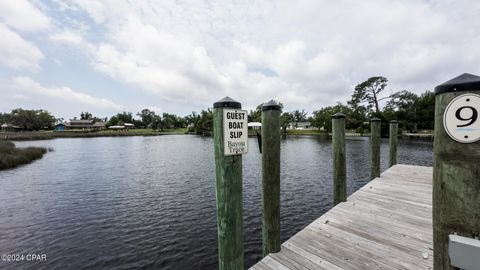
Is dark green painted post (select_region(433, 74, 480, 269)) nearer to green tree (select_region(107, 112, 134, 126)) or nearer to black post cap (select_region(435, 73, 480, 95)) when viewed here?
black post cap (select_region(435, 73, 480, 95))

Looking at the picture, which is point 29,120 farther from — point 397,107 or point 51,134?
point 397,107

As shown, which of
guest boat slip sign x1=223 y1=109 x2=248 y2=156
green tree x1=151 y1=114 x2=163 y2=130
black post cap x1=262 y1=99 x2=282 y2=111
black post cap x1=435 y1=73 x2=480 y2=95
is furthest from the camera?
green tree x1=151 y1=114 x2=163 y2=130

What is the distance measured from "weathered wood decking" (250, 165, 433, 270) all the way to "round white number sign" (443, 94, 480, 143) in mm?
2032

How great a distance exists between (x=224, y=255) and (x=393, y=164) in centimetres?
862

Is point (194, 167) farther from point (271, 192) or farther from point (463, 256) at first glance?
point (463, 256)

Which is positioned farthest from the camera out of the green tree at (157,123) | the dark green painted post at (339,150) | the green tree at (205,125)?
the green tree at (157,123)

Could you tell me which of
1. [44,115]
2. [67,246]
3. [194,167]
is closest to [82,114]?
[44,115]

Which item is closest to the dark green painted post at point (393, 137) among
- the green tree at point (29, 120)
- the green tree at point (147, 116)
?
the green tree at point (147, 116)

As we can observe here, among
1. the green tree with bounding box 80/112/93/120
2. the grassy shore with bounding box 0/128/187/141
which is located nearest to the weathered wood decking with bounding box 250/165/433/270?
the grassy shore with bounding box 0/128/187/141

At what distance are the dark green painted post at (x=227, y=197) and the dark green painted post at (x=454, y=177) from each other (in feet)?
5.03

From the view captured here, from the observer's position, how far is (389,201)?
4555 mm

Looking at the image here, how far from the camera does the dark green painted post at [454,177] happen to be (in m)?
1.22

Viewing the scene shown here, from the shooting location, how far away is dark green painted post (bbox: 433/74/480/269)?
1221 mm

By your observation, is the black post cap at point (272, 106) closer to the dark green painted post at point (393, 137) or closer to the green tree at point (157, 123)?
the dark green painted post at point (393, 137)
